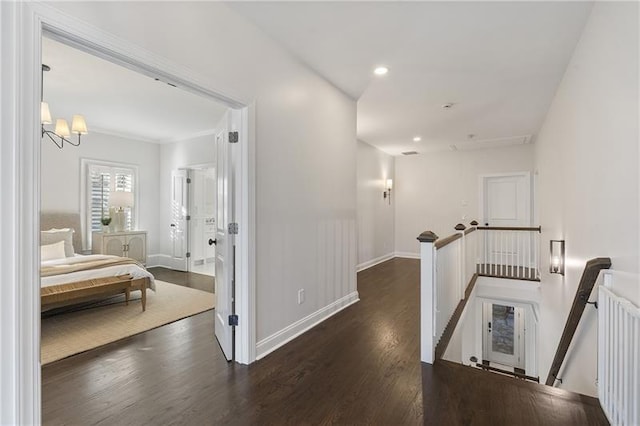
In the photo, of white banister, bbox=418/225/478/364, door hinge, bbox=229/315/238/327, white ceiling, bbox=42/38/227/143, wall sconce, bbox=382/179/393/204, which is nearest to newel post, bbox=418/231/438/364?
white banister, bbox=418/225/478/364

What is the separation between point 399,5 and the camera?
7.32 ft

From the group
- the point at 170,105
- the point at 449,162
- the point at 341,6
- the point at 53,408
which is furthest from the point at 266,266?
the point at 449,162

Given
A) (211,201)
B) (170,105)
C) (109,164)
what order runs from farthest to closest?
1. (211,201)
2. (109,164)
3. (170,105)

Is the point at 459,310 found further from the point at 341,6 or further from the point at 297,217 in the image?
the point at 341,6

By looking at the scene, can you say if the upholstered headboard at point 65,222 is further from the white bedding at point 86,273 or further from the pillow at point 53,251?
the white bedding at point 86,273

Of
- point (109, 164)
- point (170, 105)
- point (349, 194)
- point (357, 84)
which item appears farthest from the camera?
point (109, 164)

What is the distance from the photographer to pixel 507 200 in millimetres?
6836

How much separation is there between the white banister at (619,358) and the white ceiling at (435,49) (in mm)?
2064

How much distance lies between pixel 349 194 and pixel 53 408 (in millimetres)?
3303

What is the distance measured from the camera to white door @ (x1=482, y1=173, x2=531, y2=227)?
6.57 meters

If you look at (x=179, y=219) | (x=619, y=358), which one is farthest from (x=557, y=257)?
(x=179, y=219)

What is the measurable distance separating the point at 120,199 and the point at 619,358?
661 cm

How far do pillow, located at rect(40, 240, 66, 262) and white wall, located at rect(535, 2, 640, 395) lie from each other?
5996mm

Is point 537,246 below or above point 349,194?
below
